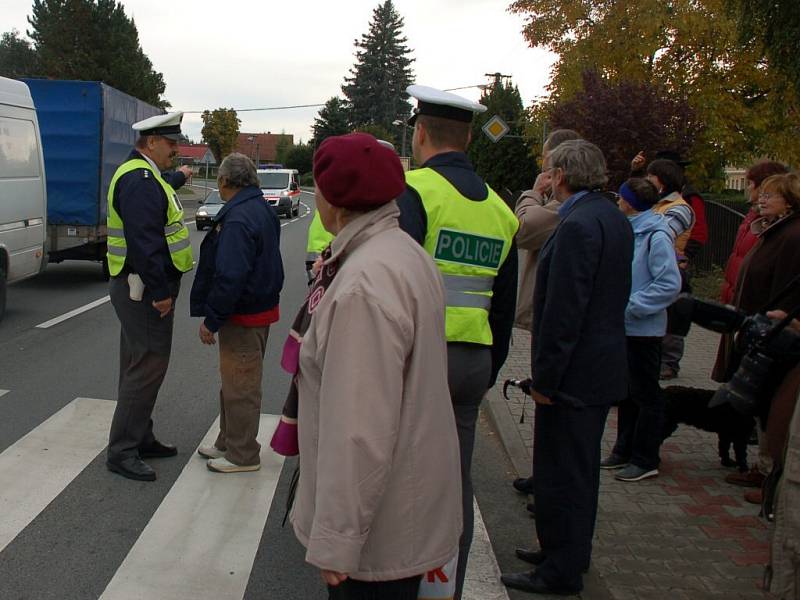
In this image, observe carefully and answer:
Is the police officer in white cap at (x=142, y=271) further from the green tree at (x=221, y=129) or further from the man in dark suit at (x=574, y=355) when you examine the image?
the green tree at (x=221, y=129)

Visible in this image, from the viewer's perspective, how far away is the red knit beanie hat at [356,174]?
212cm

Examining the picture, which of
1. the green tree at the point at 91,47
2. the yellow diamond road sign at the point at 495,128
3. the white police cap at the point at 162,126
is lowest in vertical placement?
the white police cap at the point at 162,126

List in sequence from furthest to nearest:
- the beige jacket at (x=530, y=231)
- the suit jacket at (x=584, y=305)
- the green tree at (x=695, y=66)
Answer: the green tree at (x=695, y=66)
the beige jacket at (x=530, y=231)
the suit jacket at (x=584, y=305)

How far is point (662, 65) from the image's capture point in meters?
21.3

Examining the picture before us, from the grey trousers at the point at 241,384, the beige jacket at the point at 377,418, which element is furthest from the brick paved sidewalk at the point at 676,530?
the beige jacket at the point at 377,418

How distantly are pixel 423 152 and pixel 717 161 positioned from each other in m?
20.0

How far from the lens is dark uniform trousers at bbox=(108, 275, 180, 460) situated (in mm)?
4840

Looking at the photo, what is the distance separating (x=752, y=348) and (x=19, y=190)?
8346mm

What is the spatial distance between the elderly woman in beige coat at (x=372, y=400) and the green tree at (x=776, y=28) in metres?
8.33

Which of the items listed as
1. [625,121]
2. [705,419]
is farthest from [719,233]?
[705,419]

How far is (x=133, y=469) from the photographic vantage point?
4875mm

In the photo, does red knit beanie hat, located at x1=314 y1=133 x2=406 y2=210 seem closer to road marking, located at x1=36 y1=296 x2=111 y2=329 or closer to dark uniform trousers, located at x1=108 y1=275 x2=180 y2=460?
dark uniform trousers, located at x1=108 y1=275 x2=180 y2=460

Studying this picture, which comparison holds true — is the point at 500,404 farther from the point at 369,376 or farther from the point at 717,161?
the point at 717,161

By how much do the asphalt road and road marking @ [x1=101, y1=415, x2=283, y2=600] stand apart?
0.11 feet
